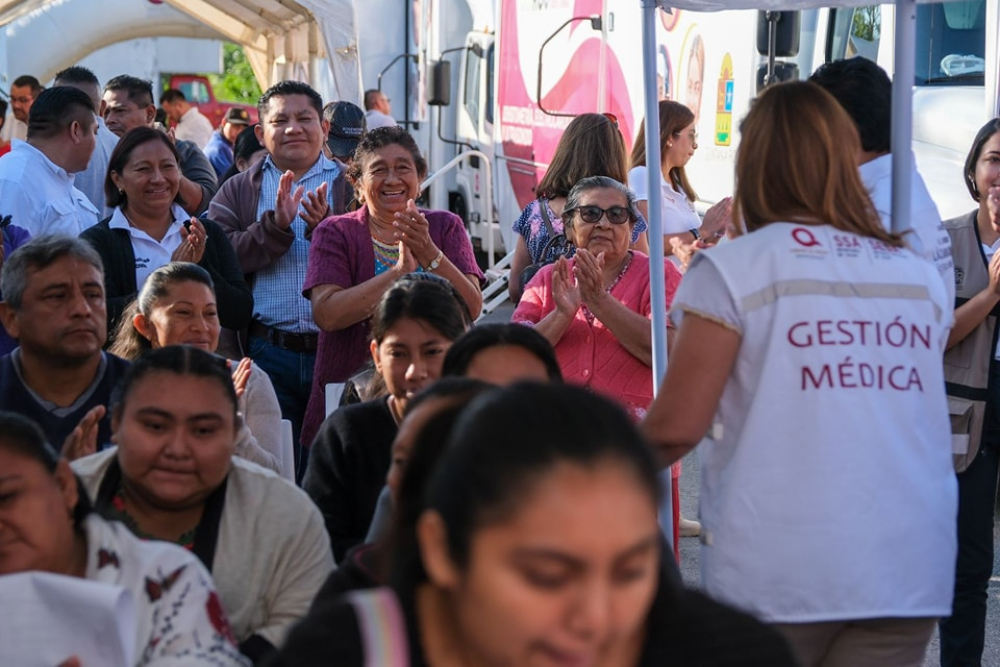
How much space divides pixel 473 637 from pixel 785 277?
122cm

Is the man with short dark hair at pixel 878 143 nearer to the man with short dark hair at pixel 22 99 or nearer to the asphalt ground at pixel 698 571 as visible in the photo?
the asphalt ground at pixel 698 571

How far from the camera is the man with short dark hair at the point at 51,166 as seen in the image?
19.3ft

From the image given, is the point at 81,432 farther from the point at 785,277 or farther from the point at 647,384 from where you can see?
the point at 647,384

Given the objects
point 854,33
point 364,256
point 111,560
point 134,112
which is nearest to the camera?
point 111,560

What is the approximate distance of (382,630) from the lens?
1711 mm

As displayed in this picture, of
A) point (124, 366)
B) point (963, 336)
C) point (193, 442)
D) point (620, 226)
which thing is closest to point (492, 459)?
point (193, 442)

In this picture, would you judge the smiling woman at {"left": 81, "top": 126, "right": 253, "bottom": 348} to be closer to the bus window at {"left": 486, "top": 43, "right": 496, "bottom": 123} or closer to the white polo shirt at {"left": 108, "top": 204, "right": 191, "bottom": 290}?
the white polo shirt at {"left": 108, "top": 204, "right": 191, "bottom": 290}

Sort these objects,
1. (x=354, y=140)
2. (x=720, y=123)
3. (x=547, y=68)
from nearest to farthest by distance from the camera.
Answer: (x=354, y=140) < (x=720, y=123) < (x=547, y=68)

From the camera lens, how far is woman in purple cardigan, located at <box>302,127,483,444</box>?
4738 mm

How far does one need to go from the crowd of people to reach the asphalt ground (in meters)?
0.64

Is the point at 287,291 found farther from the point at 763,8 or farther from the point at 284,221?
the point at 763,8

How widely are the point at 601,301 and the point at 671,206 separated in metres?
1.87

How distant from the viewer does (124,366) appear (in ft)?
12.7

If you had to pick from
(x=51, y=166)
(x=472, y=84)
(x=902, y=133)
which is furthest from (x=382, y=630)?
(x=472, y=84)
